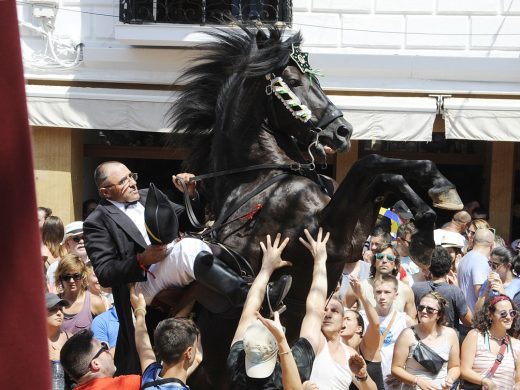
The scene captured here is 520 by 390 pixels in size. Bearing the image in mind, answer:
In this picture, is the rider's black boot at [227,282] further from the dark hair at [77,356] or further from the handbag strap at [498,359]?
the handbag strap at [498,359]

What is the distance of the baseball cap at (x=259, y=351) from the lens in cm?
387

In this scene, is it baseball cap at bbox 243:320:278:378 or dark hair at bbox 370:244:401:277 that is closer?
baseball cap at bbox 243:320:278:378

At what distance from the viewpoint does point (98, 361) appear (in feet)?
14.9

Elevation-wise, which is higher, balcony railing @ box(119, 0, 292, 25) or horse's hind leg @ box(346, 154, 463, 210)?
balcony railing @ box(119, 0, 292, 25)

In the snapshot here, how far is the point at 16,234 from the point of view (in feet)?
2.31

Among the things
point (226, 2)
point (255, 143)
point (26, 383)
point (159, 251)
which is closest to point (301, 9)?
point (226, 2)

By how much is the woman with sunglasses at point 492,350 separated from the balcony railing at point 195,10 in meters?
7.09

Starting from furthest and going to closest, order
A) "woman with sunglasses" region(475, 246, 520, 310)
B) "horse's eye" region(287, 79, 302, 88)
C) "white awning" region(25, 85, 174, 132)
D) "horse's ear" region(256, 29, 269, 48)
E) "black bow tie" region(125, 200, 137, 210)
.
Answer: "white awning" region(25, 85, 174, 132)
"woman with sunglasses" region(475, 246, 520, 310)
"horse's ear" region(256, 29, 269, 48)
"horse's eye" region(287, 79, 302, 88)
"black bow tie" region(125, 200, 137, 210)

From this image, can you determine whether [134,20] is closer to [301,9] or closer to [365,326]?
[301,9]

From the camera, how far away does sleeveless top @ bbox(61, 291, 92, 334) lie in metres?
6.93

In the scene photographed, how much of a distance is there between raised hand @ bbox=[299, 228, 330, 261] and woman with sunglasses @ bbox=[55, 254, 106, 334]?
2.08 metres

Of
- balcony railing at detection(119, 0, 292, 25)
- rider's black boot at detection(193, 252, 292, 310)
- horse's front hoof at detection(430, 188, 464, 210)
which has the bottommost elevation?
rider's black boot at detection(193, 252, 292, 310)

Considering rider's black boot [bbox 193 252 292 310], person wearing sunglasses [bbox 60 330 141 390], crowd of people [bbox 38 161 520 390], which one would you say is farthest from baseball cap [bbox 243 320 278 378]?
rider's black boot [bbox 193 252 292 310]

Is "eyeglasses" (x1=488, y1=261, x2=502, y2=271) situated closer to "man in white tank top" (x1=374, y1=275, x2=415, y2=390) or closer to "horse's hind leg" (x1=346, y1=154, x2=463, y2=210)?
"man in white tank top" (x1=374, y1=275, x2=415, y2=390)
